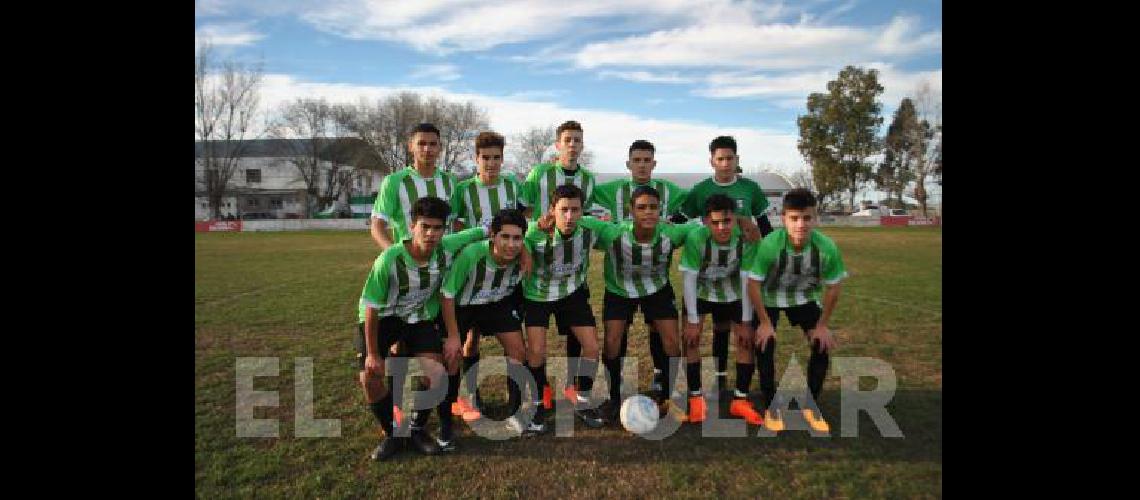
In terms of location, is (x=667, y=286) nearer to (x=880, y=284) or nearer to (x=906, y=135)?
(x=880, y=284)

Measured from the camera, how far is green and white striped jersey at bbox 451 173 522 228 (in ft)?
15.3

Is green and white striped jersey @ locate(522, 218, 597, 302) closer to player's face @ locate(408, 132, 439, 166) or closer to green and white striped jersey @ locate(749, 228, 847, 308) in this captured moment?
player's face @ locate(408, 132, 439, 166)

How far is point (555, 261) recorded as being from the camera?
14.3ft

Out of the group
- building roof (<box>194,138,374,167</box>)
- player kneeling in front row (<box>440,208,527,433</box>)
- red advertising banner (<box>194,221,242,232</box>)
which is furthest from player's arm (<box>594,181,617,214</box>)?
building roof (<box>194,138,374,167</box>)

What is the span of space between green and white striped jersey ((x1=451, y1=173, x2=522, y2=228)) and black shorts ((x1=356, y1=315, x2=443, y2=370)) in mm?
1042

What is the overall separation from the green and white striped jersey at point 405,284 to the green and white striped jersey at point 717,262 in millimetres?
1739

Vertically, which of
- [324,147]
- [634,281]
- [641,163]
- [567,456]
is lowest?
[567,456]

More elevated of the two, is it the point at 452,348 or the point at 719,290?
the point at 719,290

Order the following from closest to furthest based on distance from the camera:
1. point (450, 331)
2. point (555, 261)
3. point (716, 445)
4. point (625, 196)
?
point (716, 445) < point (450, 331) < point (555, 261) < point (625, 196)

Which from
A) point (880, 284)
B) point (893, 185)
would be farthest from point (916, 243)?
point (893, 185)

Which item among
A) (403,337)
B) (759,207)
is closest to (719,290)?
(759,207)

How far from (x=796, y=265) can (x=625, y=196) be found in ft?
4.83

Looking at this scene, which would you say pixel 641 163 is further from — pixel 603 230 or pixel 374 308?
pixel 374 308

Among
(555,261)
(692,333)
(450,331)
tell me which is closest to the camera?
(450,331)
